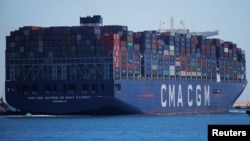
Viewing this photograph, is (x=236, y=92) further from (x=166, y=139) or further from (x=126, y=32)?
(x=166, y=139)

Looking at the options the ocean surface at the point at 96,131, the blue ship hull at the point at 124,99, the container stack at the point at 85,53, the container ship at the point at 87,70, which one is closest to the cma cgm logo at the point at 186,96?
the blue ship hull at the point at 124,99

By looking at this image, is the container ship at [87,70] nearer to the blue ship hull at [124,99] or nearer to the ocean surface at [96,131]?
the blue ship hull at [124,99]

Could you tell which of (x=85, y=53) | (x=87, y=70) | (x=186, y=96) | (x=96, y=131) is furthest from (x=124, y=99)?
(x=96, y=131)

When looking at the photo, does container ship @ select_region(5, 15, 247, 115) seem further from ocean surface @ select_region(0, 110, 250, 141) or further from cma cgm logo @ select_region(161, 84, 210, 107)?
ocean surface @ select_region(0, 110, 250, 141)

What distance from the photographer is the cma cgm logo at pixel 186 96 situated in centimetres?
8488

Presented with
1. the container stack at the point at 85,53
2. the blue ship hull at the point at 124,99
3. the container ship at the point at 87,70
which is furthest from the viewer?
the container stack at the point at 85,53

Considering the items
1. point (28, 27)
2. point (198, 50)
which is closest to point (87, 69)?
point (28, 27)

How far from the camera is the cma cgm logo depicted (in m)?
84.9

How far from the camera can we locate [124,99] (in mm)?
75125

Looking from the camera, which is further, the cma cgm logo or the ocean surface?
the cma cgm logo

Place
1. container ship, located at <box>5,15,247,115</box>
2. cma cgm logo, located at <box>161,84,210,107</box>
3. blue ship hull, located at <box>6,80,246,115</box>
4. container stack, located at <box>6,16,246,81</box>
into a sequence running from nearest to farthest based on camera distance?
blue ship hull, located at <box>6,80,246,115</box> → container ship, located at <box>5,15,247,115</box> → container stack, located at <box>6,16,246,81</box> → cma cgm logo, located at <box>161,84,210,107</box>

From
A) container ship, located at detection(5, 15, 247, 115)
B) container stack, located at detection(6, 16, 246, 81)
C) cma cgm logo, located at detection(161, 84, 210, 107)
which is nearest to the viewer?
container ship, located at detection(5, 15, 247, 115)

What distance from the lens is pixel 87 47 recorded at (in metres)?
74.2

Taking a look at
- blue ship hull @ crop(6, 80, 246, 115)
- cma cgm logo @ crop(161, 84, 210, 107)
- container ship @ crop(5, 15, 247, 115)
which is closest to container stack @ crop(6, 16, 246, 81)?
container ship @ crop(5, 15, 247, 115)
